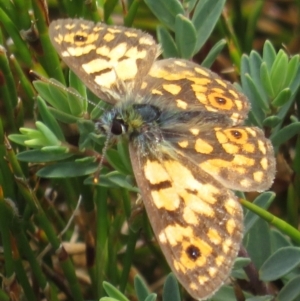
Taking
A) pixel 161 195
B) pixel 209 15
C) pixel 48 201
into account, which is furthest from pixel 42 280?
pixel 209 15

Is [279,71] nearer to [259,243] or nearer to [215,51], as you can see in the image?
[215,51]

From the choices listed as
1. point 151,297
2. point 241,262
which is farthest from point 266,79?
point 151,297

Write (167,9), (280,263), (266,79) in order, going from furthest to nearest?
(167,9)
(266,79)
(280,263)

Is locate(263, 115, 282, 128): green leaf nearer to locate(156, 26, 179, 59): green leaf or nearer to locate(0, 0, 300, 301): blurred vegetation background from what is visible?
→ locate(0, 0, 300, 301): blurred vegetation background

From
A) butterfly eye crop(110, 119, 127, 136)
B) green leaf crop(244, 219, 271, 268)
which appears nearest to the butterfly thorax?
butterfly eye crop(110, 119, 127, 136)

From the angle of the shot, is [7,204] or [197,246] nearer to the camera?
[197,246]

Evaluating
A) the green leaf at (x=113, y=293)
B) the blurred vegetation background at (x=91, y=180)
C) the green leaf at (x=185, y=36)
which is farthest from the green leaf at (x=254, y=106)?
the green leaf at (x=113, y=293)

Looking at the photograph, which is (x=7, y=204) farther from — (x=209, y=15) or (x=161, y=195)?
(x=209, y=15)
